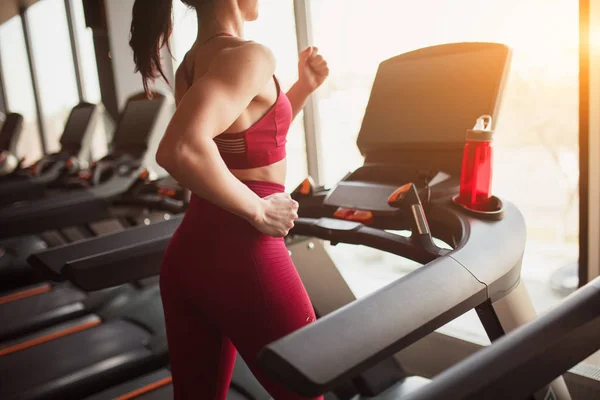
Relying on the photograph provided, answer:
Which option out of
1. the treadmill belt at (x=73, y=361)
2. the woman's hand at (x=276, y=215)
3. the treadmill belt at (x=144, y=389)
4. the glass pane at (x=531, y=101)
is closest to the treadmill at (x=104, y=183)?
the treadmill belt at (x=73, y=361)

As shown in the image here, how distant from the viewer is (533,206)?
6.57ft

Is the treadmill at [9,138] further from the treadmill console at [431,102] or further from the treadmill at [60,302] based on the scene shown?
the treadmill console at [431,102]

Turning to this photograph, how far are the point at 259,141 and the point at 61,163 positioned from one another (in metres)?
3.59

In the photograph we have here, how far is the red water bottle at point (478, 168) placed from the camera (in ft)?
4.03

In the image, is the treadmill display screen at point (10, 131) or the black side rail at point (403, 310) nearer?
the black side rail at point (403, 310)

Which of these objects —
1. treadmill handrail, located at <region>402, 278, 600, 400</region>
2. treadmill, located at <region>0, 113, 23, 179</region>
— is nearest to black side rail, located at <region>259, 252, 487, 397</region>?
treadmill handrail, located at <region>402, 278, 600, 400</region>

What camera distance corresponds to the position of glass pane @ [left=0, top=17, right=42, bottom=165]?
692 centimetres

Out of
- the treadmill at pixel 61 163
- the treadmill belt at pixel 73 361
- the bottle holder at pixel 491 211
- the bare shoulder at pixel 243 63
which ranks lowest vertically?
the treadmill belt at pixel 73 361

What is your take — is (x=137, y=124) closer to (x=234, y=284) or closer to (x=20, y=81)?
(x=234, y=284)

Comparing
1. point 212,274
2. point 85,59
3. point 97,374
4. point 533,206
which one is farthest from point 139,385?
point 85,59

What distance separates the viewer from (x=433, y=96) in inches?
59.8

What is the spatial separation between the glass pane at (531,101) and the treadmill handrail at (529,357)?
834 mm

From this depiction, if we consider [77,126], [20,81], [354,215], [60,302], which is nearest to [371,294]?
[354,215]

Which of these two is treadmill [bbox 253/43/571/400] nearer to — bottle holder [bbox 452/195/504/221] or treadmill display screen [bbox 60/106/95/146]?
bottle holder [bbox 452/195/504/221]
